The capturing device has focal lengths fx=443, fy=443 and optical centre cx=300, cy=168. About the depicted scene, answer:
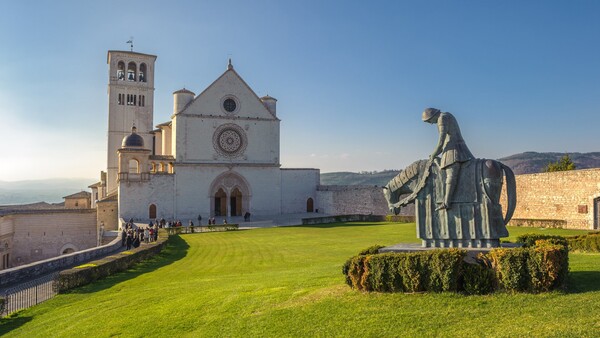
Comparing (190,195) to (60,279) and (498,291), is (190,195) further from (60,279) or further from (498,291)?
(498,291)

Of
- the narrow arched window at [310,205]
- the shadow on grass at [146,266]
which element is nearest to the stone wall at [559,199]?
the shadow on grass at [146,266]

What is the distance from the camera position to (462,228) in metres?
10.0

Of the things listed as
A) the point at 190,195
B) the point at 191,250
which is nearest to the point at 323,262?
the point at 191,250

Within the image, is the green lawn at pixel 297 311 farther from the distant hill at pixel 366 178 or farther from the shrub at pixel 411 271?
the distant hill at pixel 366 178

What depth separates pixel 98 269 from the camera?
15555mm

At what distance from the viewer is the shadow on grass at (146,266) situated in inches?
565

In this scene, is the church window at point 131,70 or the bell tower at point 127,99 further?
the church window at point 131,70

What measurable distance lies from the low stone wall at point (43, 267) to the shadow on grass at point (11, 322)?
418cm

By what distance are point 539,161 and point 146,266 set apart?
163m

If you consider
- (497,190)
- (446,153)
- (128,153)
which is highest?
(128,153)

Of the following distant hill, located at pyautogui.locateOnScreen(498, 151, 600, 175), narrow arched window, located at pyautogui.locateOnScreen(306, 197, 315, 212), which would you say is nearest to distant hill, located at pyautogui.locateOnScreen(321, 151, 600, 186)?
distant hill, located at pyautogui.locateOnScreen(498, 151, 600, 175)

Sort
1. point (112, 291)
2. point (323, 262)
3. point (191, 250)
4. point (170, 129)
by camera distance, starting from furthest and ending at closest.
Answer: point (170, 129) < point (191, 250) < point (323, 262) < point (112, 291)

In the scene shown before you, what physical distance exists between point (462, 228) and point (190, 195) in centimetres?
3866

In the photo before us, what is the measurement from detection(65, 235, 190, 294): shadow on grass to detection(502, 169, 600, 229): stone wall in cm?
2074
